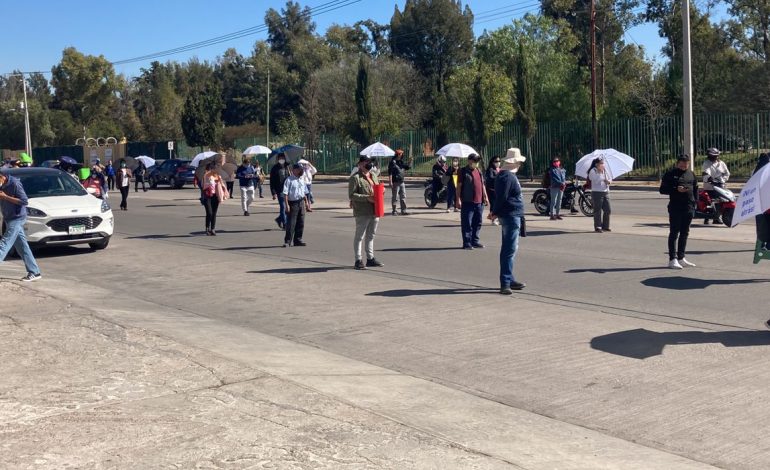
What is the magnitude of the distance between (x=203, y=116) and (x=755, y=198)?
57501mm

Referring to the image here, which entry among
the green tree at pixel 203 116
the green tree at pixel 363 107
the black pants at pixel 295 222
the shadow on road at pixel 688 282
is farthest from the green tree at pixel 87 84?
the shadow on road at pixel 688 282

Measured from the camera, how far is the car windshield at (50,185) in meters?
17.3

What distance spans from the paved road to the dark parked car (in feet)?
85.1

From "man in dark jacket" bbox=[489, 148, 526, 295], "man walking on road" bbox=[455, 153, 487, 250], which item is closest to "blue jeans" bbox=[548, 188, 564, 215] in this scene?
"man walking on road" bbox=[455, 153, 487, 250]

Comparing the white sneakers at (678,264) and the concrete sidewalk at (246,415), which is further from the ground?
the white sneakers at (678,264)

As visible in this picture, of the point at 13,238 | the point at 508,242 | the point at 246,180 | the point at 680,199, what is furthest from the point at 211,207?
the point at 680,199

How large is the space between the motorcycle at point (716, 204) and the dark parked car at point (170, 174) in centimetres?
3081

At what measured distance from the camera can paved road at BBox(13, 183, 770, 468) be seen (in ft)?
22.9

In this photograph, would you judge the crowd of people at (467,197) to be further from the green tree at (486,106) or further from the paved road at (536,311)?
the green tree at (486,106)

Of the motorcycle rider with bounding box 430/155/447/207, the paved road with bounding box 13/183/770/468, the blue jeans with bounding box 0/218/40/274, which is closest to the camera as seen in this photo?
the paved road with bounding box 13/183/770/468

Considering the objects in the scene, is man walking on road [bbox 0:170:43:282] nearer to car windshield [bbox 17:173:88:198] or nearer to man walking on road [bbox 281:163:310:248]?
car windshield [bbox 17:173:88:198]

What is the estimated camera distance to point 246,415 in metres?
6.43

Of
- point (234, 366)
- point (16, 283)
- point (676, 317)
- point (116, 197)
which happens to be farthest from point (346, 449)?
point (116, 197)

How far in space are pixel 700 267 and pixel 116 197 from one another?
29.2 meters
